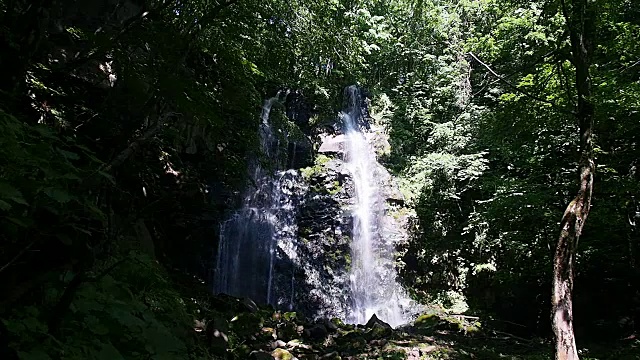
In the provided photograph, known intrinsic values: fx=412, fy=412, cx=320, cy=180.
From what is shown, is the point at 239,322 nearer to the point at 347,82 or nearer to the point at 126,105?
the point at 126,105

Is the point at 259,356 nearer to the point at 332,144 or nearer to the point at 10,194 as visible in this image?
the point at 10,194

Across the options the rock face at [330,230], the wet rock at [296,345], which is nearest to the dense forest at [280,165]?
the wet rock at [296,345]

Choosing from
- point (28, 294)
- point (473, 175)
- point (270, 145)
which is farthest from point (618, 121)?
point (270, 145)

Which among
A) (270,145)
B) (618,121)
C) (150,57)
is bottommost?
(150,57)

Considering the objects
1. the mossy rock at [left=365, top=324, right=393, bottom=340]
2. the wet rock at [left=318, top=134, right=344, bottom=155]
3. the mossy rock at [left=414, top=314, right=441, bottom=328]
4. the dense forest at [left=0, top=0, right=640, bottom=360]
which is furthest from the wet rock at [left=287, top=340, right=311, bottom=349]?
the wet rock at [left=318, top=134, right=344, bottom=155]

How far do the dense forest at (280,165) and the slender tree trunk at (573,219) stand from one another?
0.08 ft

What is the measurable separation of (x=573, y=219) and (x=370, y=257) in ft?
27.3

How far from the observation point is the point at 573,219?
5082mm

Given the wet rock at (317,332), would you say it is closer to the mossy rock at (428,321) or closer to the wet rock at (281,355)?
the wet rock at (281,355)

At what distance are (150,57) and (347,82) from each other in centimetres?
1382

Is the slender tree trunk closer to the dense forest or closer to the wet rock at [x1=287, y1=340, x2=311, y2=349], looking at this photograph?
the dense forest

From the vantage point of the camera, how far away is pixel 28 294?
1.74m

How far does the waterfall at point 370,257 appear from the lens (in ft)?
39.0

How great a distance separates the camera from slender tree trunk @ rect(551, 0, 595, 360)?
4746 millimetres
